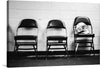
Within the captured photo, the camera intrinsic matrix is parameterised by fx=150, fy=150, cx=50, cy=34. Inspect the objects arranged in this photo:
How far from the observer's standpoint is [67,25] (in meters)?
1.96

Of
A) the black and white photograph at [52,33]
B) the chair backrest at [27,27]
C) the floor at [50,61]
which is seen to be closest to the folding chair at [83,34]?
the black and white photograph at [52,33]

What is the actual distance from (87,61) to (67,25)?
54 centimetres

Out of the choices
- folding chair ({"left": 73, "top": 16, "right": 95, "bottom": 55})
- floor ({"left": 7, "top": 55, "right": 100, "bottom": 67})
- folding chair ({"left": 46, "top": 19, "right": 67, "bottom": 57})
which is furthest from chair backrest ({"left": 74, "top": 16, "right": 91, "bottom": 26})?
floor ({"left": 7, "top": 55, "right": 100, "bottom": 67})

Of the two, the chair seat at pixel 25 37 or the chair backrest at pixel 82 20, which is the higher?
the chair backrest at pixel 82 20

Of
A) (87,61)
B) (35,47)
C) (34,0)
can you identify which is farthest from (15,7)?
(87,61)

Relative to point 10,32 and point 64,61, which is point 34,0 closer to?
point 10,32

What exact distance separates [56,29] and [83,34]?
36 cm

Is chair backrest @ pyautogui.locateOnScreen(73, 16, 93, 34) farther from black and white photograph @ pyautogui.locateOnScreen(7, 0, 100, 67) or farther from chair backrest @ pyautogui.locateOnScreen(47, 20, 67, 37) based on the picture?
chair backrest @ pyautogui.locateOnScreen(47, 20, 67, 37)

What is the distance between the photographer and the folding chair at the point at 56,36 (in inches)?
75.8

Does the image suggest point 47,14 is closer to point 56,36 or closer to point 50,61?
point 56,36

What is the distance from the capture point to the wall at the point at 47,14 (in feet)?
6.09

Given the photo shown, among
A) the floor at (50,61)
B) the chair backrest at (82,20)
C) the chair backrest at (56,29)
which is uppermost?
the chair backrest at (82,20)

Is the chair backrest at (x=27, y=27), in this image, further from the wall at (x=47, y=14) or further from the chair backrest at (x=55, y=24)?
the chair backrest at (x=55, y=24)
